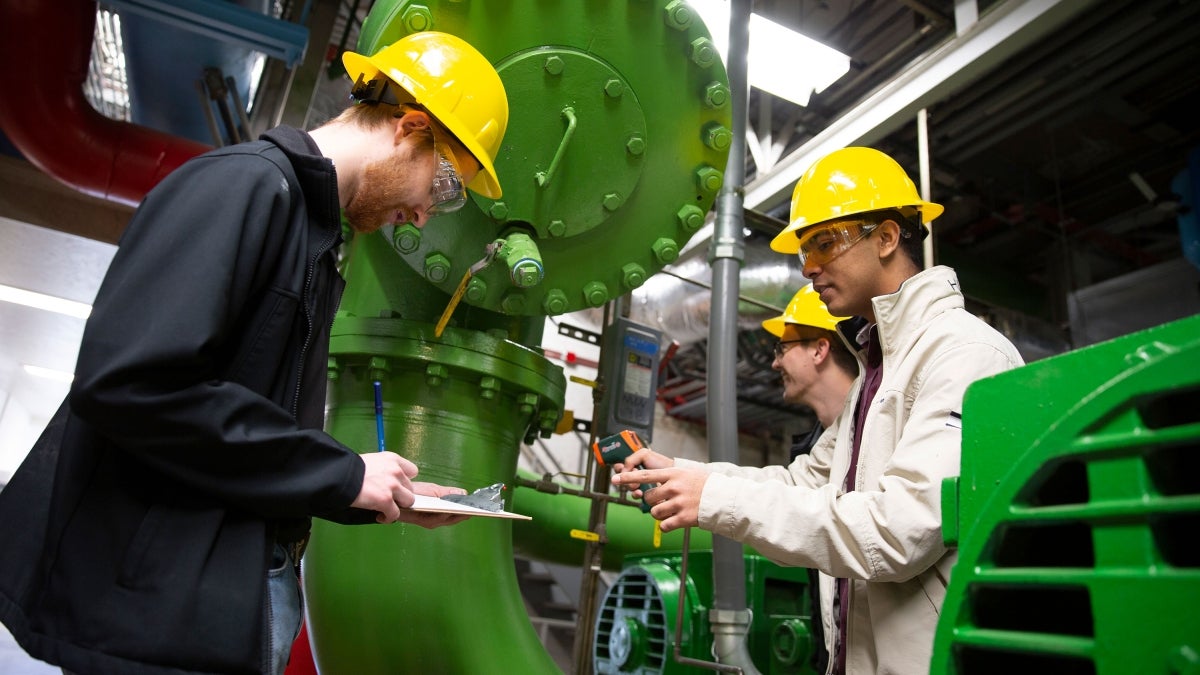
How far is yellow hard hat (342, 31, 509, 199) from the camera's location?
58.3 inches

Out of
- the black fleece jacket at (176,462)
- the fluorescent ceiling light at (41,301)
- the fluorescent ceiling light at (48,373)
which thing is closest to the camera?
the black fleece jacket at (176,462)

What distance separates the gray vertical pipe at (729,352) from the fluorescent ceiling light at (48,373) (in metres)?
6.25

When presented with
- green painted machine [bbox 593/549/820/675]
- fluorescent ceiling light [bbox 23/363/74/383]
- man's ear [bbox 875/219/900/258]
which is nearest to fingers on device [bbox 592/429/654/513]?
man's ear [bbox 875/219/900/258]

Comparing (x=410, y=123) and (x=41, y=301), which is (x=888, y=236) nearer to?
(x=410, y=123)

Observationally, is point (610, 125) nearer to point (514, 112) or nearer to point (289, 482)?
point (514, 112)

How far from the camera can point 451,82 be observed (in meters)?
1.50

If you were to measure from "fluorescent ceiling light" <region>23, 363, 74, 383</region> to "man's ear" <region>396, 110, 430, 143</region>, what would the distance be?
6.77m

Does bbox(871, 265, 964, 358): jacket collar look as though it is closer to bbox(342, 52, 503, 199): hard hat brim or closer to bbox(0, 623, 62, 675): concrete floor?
bbox(342, 52, 503, 199): hard hat brim

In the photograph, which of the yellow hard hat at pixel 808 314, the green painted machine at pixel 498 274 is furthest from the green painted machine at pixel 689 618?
the green painted machine at pixel 498 274

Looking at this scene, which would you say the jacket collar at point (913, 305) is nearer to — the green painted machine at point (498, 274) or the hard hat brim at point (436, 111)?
the green painted machine at point (498, 274)

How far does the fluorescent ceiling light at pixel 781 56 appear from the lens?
3.58 metres

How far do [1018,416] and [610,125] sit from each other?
1.31 m

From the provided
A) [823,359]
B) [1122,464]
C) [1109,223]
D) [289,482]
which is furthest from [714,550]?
[1109,223]

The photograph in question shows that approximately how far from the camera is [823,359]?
299 cm
